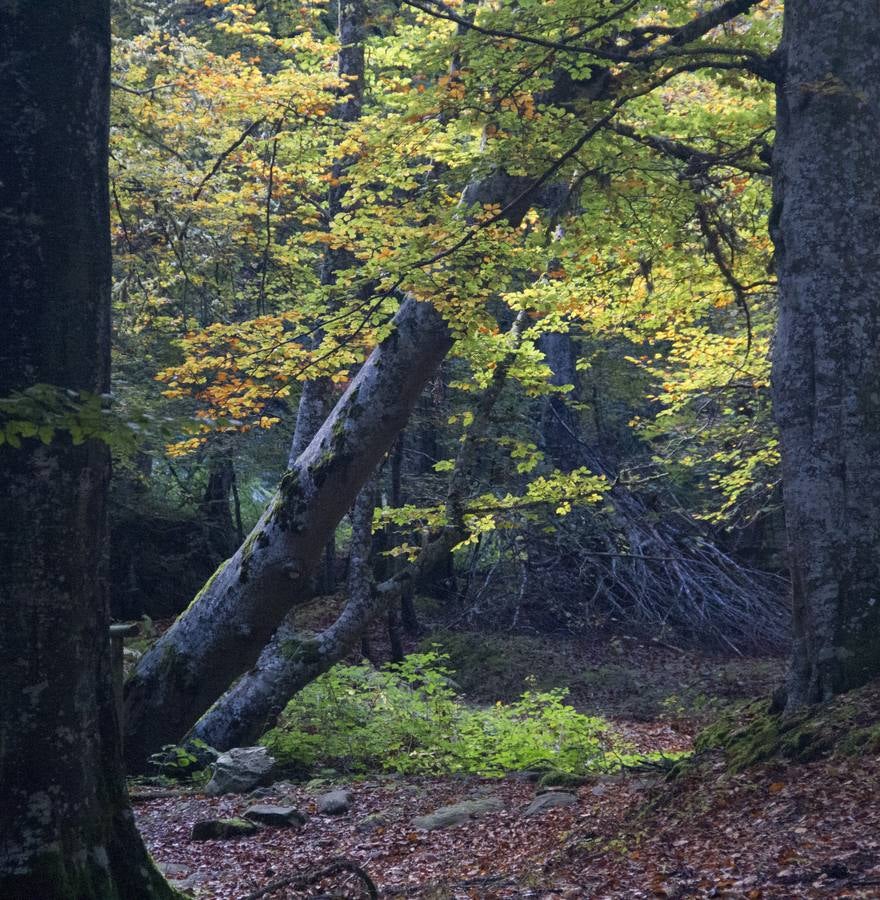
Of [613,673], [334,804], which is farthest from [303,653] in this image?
[613,673]

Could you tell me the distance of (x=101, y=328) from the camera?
12.2ft

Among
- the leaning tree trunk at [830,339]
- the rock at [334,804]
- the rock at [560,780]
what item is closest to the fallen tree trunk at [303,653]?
the rock at [334,804]

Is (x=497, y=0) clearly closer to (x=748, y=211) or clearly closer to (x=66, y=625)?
(x=748, y=211)

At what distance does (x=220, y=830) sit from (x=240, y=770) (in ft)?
5.46

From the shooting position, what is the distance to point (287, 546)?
26.5ft

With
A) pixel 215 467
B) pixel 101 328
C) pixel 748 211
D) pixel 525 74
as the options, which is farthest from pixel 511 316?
pixel 101 328

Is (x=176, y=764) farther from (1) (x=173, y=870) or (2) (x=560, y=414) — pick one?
(2) (x=560, y=414)

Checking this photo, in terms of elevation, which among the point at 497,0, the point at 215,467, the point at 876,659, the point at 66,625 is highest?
the point at 497,0

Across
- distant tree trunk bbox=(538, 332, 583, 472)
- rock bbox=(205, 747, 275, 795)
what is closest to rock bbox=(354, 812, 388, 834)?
rock bbox=(205, 747, 275, 795)

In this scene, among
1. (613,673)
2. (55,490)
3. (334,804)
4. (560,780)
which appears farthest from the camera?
(613,673)

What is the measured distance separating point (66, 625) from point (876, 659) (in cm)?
441

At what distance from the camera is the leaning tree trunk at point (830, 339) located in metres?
5.54

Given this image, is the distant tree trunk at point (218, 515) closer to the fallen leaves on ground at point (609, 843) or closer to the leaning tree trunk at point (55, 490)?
the fallen leaves on ground at point (609, 843)

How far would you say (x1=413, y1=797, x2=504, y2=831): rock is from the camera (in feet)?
22.0
